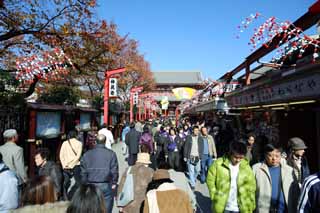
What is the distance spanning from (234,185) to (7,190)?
2.74 metres

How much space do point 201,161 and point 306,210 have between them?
5.18 metres

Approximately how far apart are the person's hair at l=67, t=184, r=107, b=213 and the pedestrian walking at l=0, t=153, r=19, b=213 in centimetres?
153

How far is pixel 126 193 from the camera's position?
11.5 ft

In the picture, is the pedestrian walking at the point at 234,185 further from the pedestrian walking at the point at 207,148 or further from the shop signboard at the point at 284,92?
the pedestrian walking at the point at 207,148

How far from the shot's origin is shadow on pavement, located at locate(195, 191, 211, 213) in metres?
5.57

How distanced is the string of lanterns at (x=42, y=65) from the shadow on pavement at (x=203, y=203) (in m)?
5.56

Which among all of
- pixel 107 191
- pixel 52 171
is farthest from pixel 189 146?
pixel 52 171

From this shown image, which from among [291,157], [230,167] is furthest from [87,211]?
[291,157]

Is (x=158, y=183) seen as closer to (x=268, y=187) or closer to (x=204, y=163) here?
(x=268, y=187)

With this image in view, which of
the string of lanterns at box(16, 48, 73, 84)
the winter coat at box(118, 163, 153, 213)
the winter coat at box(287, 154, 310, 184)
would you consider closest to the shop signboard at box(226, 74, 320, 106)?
the winter coat at box(287, 154, 310, 184)

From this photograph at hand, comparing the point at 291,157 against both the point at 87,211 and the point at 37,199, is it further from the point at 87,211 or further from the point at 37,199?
the point at 37,199

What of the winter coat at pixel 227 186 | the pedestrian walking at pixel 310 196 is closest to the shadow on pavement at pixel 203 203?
the winter coat at pixel 227 186

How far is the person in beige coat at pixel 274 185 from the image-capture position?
3.34 meters

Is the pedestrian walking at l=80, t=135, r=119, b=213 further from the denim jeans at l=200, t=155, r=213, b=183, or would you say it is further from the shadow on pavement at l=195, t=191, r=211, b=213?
the denim jeans at l=200, t=155, r=213, b=183
